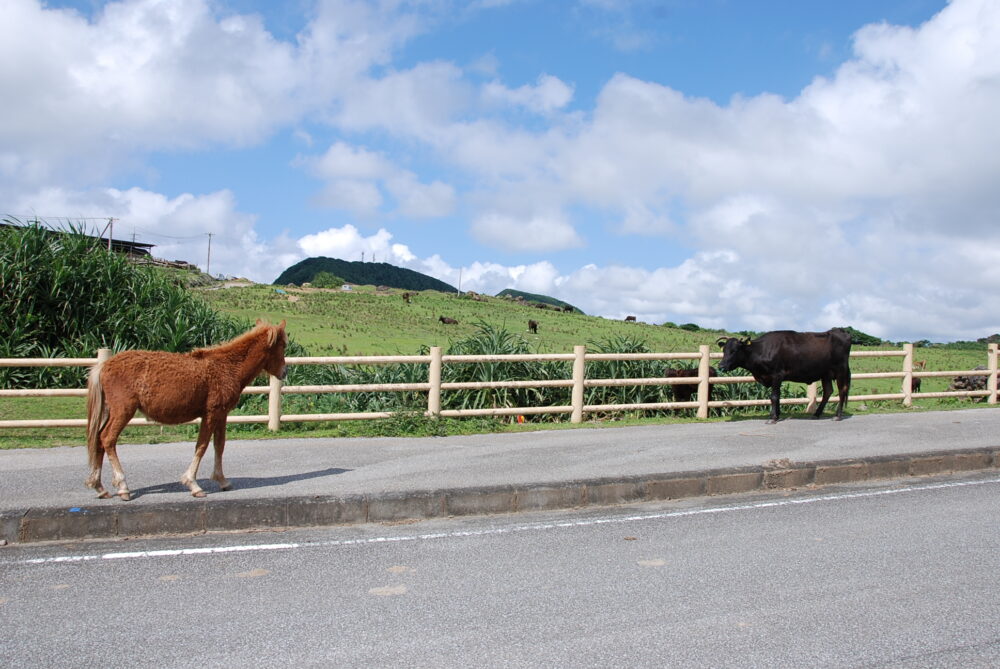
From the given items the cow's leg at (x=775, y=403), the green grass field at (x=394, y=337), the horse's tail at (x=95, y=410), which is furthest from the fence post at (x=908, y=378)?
the horse's tail at (x=95, y=410)

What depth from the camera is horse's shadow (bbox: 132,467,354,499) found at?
7.72 meters

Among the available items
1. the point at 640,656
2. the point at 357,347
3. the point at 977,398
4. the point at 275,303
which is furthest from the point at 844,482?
the point at 275,303

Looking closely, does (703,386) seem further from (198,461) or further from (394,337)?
(394,337)

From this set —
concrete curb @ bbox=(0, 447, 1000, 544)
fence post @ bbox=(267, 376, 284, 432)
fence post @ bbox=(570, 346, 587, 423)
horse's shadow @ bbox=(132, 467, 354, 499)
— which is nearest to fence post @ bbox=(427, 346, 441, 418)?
fence post @ bbox=(267, 376, 284, 432)

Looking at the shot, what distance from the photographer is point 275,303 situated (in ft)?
112

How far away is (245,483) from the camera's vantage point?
8.20 m

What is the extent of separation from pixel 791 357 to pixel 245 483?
9.06 metres

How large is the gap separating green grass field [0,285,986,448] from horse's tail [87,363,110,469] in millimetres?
3929

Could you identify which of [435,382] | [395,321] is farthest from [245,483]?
[395,321]

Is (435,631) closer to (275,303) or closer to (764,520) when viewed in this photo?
(764,520)

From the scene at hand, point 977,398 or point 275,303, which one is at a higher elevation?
point 275,303

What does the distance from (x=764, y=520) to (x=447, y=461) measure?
3568 mm

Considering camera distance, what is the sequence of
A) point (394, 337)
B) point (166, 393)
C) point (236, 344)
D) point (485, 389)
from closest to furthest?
1. point (166, 393)
2. point (236, 344)
3. point (485, 389)
4. point (394, 337)

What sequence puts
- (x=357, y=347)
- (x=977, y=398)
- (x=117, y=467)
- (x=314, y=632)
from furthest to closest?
(x=357, y=347) < (x=977, y=398) < (x=117, y=467) < (x=314, y=632)
